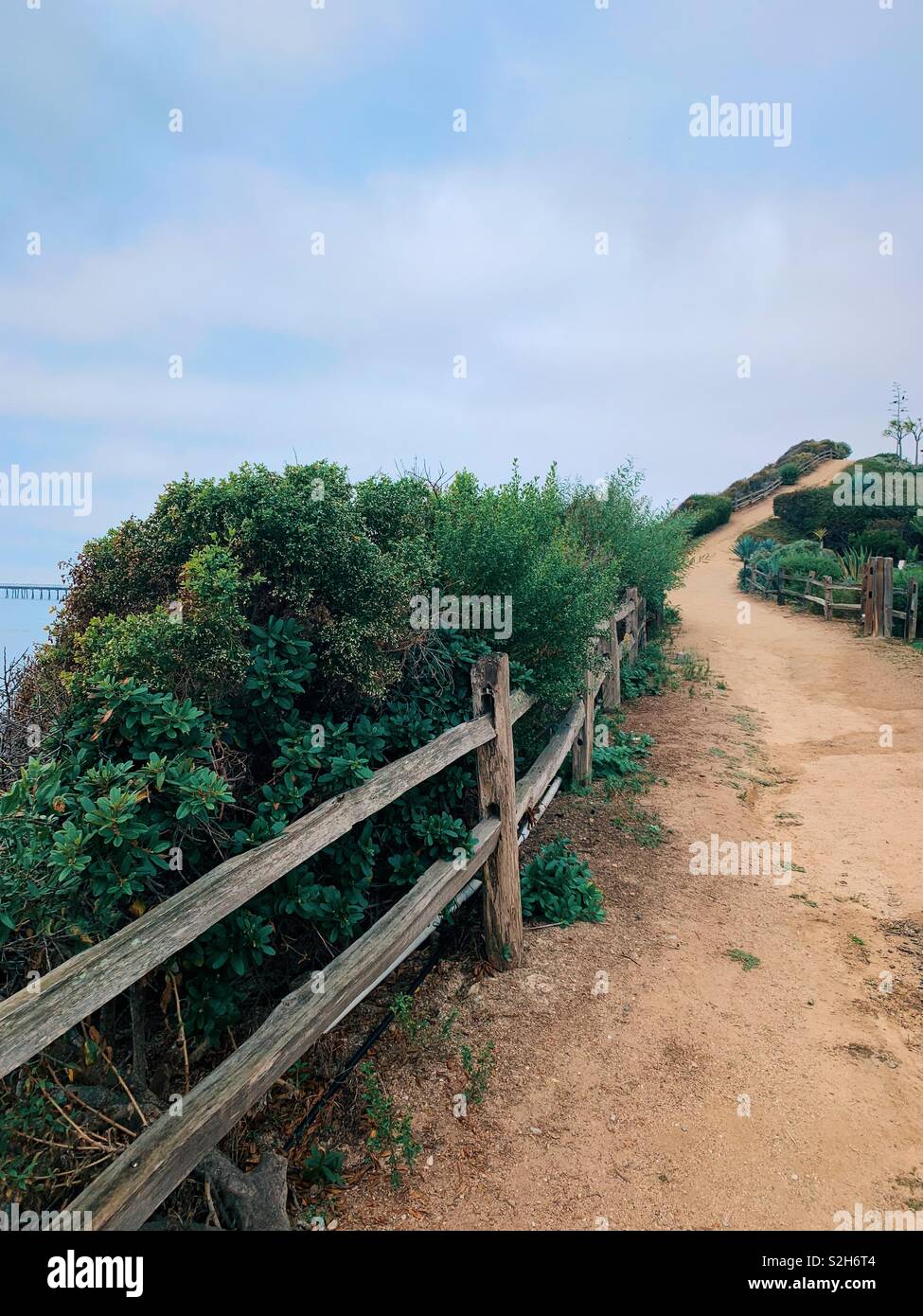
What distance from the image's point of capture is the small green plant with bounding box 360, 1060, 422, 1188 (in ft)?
11.5

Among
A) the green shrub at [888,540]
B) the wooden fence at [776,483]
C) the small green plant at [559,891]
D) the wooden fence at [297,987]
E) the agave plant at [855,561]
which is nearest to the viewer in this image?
the wooden fence at [297,987]

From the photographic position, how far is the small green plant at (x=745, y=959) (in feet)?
17.3

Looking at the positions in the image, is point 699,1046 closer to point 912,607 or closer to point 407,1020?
point 407,1020

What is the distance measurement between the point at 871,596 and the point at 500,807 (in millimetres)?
16074

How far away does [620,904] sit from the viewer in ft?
19.6

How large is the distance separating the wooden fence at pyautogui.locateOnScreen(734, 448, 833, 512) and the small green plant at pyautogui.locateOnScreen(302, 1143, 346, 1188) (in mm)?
44793

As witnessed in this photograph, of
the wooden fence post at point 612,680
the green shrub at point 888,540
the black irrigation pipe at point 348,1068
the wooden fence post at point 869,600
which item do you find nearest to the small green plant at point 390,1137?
the black irrigation pipe at point 348,1068

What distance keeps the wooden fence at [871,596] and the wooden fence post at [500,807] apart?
50.3ft

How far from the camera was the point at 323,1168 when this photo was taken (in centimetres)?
343

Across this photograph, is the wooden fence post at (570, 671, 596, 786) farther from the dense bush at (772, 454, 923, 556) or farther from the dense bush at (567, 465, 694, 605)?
the dense bush at (772, 454, 923, 556)

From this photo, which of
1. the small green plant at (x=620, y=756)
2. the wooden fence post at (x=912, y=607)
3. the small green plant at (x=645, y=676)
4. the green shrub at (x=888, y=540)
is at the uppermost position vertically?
the green shrub at (x=888, y=540)

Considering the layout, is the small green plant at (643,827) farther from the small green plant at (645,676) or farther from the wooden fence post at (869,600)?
the wooden fence post at (869,600)

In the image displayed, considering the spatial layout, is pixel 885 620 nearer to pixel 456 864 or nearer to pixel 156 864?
pixel 456 864
